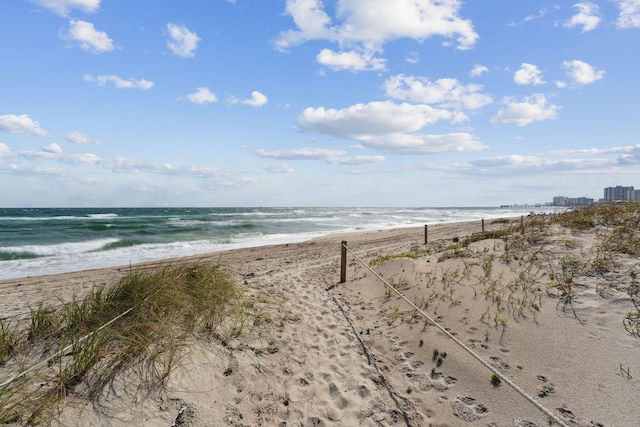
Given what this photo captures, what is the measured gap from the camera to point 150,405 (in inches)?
141

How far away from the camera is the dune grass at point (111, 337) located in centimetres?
341

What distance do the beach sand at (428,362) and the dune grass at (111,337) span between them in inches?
7.7

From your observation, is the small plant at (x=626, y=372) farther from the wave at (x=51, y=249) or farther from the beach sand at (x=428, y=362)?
the wave at (x=51, y=249)

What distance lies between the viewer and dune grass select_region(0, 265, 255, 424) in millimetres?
3412

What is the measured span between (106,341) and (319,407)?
2.72m

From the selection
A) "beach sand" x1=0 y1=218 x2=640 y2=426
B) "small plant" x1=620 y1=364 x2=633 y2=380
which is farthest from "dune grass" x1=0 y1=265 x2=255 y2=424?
"small plant" x1=620 y1=364 x2=633 y2=380

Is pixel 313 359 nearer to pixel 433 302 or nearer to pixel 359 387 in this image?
pixel 359 387

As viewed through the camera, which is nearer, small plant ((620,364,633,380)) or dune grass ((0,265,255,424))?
dune grass ((0,265,255,424))

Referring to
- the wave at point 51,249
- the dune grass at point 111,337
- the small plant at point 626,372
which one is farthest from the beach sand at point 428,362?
the wave at point 51,249

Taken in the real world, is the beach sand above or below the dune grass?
below

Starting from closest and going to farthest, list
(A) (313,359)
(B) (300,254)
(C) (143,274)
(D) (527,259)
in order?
(A) (313,359) → (C) (143,274) → (D) (527,259) → (B) (300,254)

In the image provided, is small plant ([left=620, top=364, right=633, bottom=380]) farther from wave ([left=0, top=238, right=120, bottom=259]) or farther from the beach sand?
wave ([left=0, top=238, right=120, bottom=259])

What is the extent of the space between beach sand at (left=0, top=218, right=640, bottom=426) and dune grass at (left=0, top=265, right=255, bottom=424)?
0.20 m

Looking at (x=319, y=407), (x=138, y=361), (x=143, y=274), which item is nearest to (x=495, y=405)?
(x=319, y=407)
